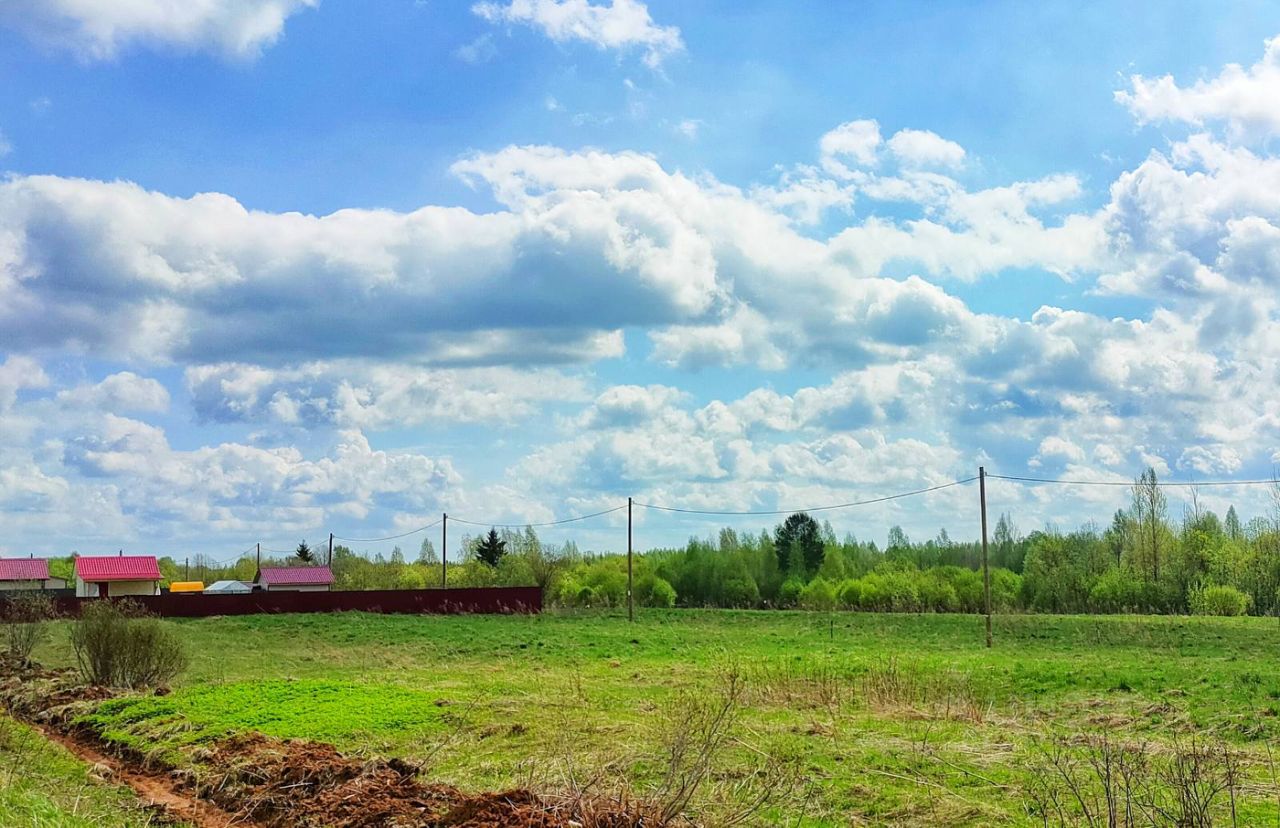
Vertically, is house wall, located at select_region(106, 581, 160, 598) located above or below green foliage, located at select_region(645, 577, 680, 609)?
above

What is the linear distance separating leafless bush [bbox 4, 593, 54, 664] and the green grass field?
2.84 feet

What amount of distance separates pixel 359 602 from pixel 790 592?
3106cm

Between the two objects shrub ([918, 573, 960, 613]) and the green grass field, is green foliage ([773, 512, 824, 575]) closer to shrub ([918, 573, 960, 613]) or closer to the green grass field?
shrub ([918, 573, 960, 613])

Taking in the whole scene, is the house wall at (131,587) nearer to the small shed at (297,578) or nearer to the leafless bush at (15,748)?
the small shed at (297,578)

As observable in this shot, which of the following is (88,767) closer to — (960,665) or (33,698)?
(33,698)

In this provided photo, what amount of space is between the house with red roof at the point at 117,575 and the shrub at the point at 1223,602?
57777 millimetres

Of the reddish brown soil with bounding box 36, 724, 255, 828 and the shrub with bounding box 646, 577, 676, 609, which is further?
the shrub with bounding box 646, 577, 676, 609

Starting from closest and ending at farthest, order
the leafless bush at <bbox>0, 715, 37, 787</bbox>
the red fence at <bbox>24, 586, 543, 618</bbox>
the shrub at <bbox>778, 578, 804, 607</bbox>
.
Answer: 1. the leafless bush at <bbox>0, 715, 37, 787</bbox>
2. the red fence at <bbox>24, 586, 543, 618</bbox>
3. the shrub at <bbox>778, 578, 804, 607</bbox>

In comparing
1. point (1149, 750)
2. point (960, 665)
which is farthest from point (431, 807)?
point (960, 665)

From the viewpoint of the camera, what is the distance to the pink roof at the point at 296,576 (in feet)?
227

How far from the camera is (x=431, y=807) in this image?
330 inches

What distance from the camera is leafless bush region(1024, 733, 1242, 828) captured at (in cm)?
680

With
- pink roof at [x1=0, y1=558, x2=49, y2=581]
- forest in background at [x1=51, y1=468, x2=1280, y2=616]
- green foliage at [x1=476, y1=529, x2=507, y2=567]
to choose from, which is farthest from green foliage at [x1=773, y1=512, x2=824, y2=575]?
pink roof at [x1=0, y1=558, x2=49, y2=581]

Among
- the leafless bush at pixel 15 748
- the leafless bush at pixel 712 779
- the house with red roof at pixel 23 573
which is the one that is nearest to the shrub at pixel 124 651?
the leafless bush at pixel 15 748
